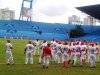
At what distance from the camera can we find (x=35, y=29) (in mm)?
114500

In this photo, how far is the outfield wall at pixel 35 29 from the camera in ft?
355

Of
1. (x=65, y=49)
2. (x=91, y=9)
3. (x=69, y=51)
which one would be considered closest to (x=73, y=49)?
(x=69, y=51)

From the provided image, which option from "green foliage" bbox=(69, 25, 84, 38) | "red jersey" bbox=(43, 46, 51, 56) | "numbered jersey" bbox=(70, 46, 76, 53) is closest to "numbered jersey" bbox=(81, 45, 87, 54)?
"numbered jersey" bbox=(70, 46, 76, 53)

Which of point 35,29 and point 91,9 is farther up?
point 91,9

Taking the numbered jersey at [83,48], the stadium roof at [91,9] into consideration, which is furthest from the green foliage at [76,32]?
the numbered jersey at [83,48]

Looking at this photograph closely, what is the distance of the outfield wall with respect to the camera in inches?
4256

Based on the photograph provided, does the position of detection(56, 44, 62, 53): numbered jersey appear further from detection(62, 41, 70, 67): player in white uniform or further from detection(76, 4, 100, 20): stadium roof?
detection(76, 4, 100, 20): stadium roof

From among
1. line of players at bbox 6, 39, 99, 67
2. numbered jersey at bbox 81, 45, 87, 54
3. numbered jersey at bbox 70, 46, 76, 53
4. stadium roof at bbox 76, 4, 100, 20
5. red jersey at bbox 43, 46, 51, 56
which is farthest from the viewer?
stadium roof at bbox 76, 4, 100, 20

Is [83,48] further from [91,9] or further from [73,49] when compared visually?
[91,9]

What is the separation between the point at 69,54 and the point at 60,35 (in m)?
81.0

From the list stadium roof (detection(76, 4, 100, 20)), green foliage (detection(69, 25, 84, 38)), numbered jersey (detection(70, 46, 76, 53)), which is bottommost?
green foliage (detection(69, 25, 84, 38))

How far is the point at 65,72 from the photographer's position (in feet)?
85.8

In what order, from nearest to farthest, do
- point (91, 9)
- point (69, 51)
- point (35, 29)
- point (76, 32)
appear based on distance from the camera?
point (69, 51)
point (91, 9)
point (76, 32)
point (35, 29)

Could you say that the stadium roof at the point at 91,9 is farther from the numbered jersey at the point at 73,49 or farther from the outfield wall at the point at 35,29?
the numbered jersey at the point at 73,49
